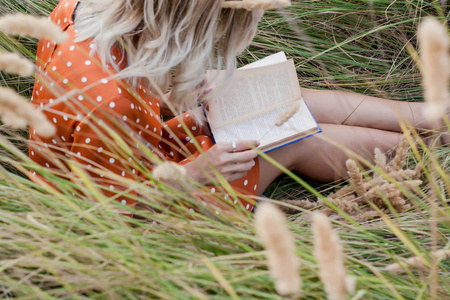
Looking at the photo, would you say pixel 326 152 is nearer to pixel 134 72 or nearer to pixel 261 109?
pixel 261 109

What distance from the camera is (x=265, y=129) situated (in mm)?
1368

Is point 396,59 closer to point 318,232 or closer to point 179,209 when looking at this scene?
point 179,209

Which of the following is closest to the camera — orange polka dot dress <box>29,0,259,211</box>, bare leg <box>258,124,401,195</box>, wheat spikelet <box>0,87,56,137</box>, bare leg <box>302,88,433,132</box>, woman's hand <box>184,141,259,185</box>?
wheat spikelet <box>0,87,56,137</box>

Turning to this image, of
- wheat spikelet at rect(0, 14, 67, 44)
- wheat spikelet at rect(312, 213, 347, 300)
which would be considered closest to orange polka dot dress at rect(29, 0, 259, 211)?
wheat spikelet at rect(0, 14, 67, 44)

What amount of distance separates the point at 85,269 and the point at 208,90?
36.3 inches

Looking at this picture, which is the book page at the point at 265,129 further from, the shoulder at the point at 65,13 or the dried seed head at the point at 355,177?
the shoulder at the point at 65,13

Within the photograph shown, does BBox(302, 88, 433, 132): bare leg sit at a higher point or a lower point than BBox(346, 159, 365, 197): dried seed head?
higher

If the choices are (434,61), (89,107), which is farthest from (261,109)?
(434,61)

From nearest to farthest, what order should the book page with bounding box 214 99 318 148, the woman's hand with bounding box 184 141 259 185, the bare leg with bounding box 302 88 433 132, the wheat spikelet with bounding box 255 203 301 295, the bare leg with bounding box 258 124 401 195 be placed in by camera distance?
the wheat spikelet with bounding box 255 203 301 295 → the woman's hand with bounding box 184 141 259 185 → the book page with bounding box 214 99 318 148 → the bare leg with bounding box 258 124 401 195 → the bare leg with bounding box 302 88 433 132

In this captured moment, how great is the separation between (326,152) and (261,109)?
10.8 inches

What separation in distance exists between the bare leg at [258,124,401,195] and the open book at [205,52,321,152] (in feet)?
0.26

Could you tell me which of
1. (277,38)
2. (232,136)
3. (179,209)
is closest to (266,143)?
(232,136)

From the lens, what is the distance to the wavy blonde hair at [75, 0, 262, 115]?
1078 millimetres

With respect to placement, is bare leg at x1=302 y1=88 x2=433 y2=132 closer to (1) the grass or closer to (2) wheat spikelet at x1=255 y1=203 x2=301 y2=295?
(1) the grass
